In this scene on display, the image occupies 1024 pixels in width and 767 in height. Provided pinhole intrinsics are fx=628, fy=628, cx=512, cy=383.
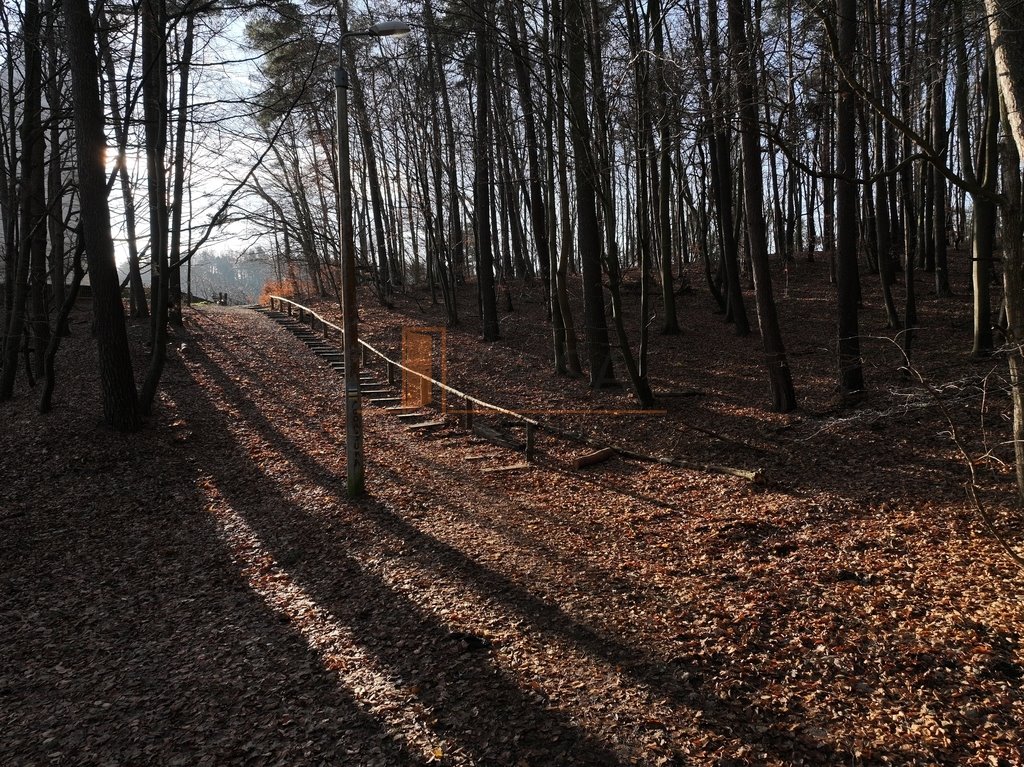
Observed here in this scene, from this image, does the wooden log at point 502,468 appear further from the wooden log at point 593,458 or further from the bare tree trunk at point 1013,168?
the bare tree trunk at point 1013,168

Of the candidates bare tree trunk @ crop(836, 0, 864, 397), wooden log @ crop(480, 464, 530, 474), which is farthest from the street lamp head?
bare tree trunk @ crop(836, 0, 864, 397)

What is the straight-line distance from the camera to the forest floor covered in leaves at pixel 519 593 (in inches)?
151

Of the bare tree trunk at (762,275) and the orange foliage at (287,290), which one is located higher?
the orange foliage at (287,290)

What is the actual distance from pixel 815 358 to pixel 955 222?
26579mm

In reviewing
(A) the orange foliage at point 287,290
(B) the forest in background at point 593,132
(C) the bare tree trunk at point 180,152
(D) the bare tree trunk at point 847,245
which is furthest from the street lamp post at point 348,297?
(A) the orange foliage at point 287,290

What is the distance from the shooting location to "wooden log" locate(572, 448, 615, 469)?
945 cm

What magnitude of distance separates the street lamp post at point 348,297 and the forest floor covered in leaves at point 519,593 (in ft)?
1.84

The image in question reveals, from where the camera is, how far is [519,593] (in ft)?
18.6

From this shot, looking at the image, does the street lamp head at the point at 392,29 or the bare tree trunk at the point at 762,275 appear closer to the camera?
the street lamp head at the point at 392,29

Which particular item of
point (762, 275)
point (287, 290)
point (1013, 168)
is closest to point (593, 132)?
point (762, 275)

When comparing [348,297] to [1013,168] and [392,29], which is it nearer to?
[392,29]

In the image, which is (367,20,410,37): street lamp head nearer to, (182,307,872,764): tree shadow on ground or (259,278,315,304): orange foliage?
(182,307,872,764): tree shadow on ground

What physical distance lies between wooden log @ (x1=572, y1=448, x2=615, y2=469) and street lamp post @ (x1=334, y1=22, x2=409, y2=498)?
3152 millimetres

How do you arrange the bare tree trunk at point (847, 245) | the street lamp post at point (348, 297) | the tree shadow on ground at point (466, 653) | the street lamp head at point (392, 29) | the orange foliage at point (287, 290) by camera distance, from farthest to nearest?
the orange foliage at point (287, 290)
the bare tree trunk at point (847, 245)
the street lamp post at point (348, 297)
the street lamp head at point (392, 29)
the tree shadow on ground at point (466, 653)
